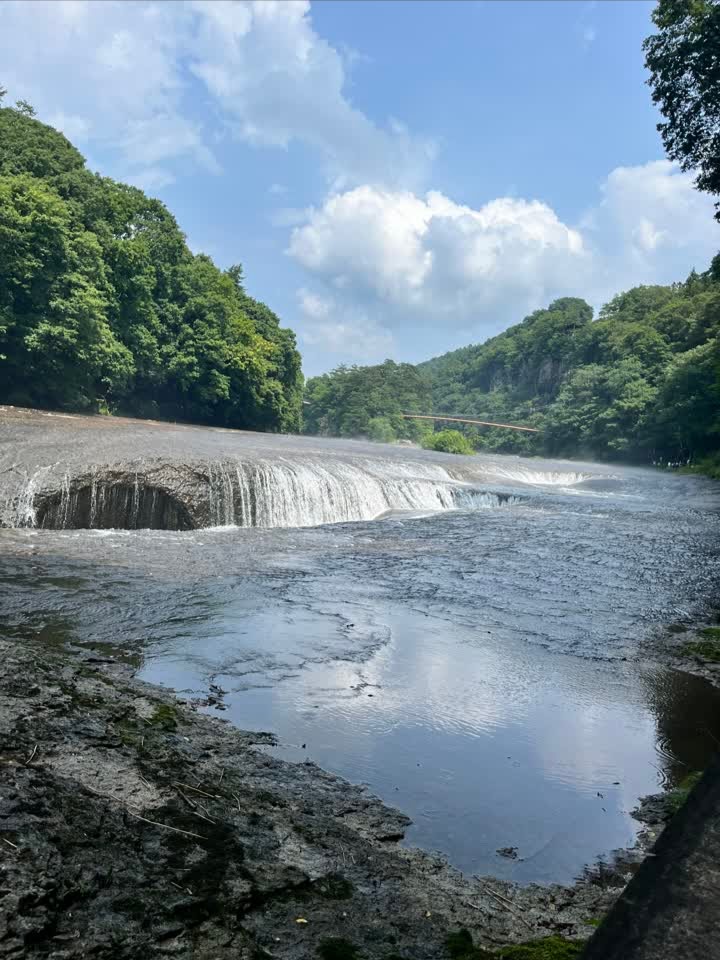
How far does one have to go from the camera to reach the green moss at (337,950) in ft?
8.42

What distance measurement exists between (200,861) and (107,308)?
127 ft

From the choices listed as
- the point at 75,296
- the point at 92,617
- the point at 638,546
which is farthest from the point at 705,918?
the point at 75,296

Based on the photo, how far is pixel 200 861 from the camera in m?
3.04

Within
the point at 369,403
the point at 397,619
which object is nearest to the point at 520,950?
the point at 397,619

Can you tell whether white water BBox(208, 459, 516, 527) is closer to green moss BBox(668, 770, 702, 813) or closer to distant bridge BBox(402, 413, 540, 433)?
green moss BBox(668, 770, 702, 813)

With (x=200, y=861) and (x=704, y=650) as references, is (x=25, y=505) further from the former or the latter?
(x=200, y=861)

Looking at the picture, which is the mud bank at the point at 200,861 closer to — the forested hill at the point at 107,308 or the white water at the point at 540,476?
the white water at the point at 540,476

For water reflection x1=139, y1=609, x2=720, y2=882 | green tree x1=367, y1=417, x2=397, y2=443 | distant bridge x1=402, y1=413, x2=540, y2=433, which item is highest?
distant bridge x1=402, y1=413, x2=540, y2=433

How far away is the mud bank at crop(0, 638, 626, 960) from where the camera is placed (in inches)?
100

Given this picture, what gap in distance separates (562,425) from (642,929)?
71331 mm

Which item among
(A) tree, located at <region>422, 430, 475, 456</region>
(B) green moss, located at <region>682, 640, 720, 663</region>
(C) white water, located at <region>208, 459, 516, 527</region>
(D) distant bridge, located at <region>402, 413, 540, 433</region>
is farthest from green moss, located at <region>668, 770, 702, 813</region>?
(D) distant bridge, located at <region>402, 413, 540, 433</region>

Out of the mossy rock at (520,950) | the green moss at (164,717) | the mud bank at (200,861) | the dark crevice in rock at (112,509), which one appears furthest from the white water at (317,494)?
the mossy rock at (520,950)

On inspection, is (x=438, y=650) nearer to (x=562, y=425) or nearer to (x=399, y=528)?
(x=399, y=528)

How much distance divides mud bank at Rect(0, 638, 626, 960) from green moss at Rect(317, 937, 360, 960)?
0.05ft
